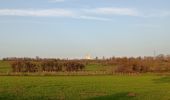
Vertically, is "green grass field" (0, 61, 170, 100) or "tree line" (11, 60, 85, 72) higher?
"tree line" (11, 60, 85, 72)

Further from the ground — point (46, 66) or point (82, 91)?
point (46, 66)

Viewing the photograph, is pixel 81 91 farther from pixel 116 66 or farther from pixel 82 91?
pixel 116 66

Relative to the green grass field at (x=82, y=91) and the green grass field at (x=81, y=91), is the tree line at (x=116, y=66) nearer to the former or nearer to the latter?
the green grass field at (x=82, y=91)

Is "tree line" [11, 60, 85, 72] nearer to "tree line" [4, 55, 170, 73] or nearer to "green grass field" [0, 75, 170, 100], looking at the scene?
"tree line" [4, 55, 170, 73]

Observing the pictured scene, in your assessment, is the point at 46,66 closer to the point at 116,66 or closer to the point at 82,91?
the point at 116,66

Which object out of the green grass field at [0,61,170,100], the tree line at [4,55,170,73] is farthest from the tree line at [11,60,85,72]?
the green grass field at [0,61,170,100]

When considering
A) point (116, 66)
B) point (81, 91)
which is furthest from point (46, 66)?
point (81, 91)

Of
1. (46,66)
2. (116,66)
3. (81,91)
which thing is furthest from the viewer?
(46,66)

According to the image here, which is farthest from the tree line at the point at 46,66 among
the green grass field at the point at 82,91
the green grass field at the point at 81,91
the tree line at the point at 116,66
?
the green grass field at the point at 81,91

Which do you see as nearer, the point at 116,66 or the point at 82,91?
the point at 82,91

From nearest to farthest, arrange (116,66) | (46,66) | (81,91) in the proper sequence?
(81,91) → (116,66) → (46,66)

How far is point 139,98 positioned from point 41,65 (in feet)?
278

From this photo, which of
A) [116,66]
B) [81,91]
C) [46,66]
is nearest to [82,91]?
[81,91]

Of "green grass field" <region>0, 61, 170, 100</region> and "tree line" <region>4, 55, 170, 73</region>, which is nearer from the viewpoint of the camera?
"green grass field" <region>0, 61, 170, 100</region>
